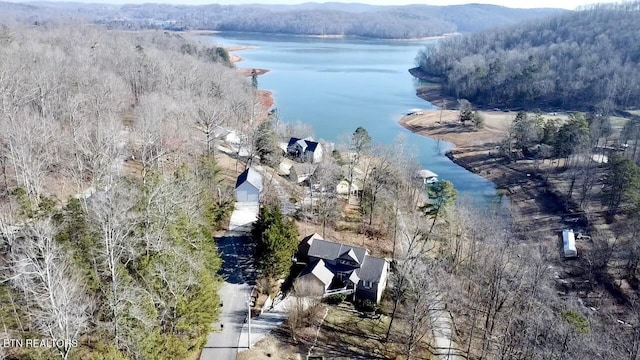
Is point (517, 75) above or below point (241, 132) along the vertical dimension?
above

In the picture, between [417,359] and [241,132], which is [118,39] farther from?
[417,359]

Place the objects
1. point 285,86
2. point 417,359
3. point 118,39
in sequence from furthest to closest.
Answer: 1. point 285,86
2. point 118,39
3. point 417,359

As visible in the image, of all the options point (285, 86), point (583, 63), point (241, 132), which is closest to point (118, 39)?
point (285, 86)

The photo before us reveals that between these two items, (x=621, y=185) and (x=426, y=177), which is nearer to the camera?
(x=621, y=185)

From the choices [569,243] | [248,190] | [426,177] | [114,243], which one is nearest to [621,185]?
[569,243]

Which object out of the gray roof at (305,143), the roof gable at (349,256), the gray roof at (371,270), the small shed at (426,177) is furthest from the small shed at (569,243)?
the gray roof at (305,143)

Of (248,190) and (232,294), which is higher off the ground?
(248,190)

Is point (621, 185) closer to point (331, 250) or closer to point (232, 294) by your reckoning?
point (331, 250)

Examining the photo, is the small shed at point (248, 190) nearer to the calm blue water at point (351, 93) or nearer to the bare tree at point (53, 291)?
the bare tree at point (53, 291)
